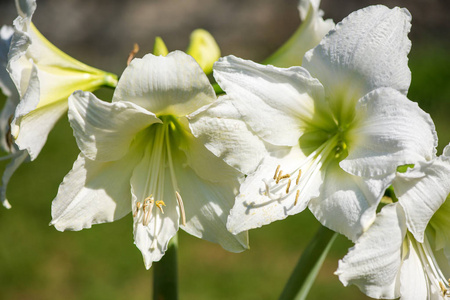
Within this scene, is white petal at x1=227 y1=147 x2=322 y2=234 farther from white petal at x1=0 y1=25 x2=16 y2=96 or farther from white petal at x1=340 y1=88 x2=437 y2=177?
white petal at x1=0 y1=25 x2=16 y2=96

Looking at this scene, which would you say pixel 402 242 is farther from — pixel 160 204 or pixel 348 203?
pixel 160 204

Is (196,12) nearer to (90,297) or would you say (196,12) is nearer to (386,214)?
(90,297)

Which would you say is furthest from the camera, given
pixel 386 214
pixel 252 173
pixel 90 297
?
pixel 90 297

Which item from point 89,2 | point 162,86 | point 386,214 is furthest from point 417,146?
point 89,2

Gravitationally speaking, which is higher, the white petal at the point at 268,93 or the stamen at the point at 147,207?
the white petal at the point at 268,93

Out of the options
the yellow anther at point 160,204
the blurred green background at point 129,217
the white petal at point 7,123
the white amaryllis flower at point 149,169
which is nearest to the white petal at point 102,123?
the white amaryllis flower at point 149,169

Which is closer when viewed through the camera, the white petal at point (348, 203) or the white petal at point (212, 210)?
the white petal at point (348, 203)

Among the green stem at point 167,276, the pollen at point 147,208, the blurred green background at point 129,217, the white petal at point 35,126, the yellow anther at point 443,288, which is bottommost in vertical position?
the blurred green background at point 129,217

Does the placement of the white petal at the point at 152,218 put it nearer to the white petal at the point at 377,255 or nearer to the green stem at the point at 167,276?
the green stem at the point at 167,276
